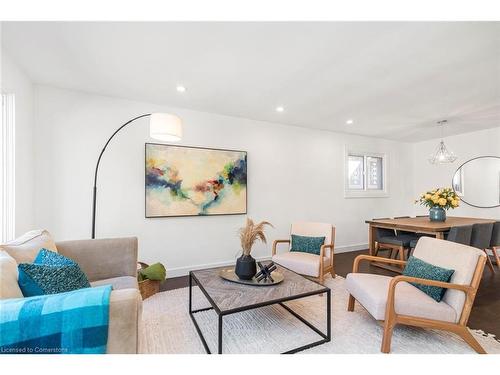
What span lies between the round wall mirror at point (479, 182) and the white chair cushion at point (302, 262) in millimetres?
3847

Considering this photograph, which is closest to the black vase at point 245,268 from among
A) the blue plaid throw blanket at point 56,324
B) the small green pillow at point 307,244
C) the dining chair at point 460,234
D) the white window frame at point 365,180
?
the blue plaid throw blanket at point 56,324

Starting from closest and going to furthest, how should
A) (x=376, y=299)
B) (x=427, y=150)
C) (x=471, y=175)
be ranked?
(x=376, y=299) < (x=471, y=175) < (x=427, y=150)

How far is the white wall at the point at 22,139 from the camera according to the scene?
2172 mm

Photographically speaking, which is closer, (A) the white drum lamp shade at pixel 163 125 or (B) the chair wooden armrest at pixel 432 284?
(B) the chair wooden armrest at pixel 432 284

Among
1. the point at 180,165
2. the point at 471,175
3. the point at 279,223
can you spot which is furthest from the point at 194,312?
the point at 471,175

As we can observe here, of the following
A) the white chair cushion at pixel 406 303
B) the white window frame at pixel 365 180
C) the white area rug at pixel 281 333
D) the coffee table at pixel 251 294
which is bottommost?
the white area rug at pixel 281 333

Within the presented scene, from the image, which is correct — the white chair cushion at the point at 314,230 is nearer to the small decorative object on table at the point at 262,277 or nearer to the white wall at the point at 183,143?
the white wall at the point at 183,143

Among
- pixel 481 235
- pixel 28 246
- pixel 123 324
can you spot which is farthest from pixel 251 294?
pixel 481 235
